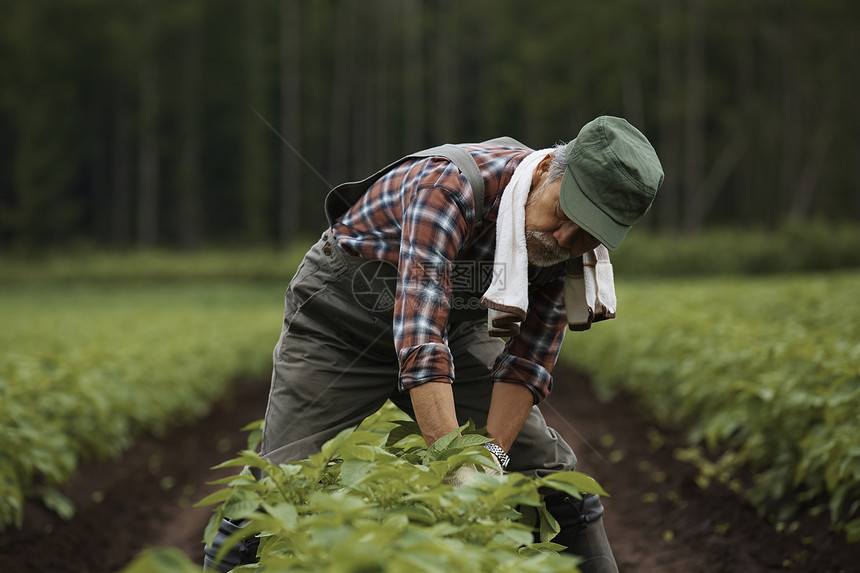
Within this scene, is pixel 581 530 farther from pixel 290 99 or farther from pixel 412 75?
pixel 412 75

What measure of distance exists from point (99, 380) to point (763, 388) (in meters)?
4.67

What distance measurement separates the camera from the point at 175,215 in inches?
1545

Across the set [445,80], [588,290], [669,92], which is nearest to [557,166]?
[588,290]

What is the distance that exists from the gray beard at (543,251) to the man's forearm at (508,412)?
1.54 ft

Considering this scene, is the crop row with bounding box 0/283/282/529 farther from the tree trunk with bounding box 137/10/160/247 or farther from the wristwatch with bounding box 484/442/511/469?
the tree trunk with bounding box 137/10/160/247

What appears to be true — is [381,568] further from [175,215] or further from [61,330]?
[175,215]

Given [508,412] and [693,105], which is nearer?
[508,412]

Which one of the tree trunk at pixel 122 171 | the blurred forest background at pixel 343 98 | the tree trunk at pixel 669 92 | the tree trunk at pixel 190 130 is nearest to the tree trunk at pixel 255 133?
the blurred forest background at pixel 343 98

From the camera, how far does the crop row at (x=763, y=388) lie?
3723mm

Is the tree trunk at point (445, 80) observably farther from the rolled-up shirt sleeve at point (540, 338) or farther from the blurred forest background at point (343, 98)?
the rolled-up shirt sleeve at point (540, 338)

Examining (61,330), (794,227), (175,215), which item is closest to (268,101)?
(175,215)

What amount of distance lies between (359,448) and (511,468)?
40.3 inches

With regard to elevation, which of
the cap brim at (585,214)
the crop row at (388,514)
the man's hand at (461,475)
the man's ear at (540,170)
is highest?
the man's ear at (540,170)

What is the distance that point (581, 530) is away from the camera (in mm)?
2725
